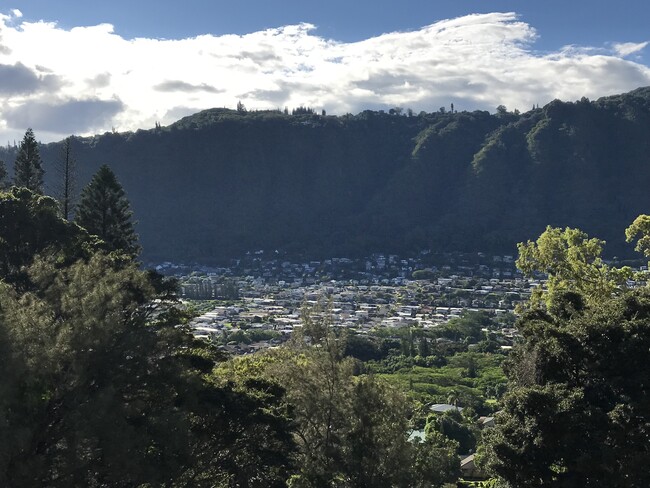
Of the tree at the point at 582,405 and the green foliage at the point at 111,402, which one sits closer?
the green foliage at the point at 111,402

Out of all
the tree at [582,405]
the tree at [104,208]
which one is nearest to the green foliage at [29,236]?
the tree at [104,208]

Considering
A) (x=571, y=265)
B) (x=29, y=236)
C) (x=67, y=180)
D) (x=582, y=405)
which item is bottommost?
(x=582, y=405)

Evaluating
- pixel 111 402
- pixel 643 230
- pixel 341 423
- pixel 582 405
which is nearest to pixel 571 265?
pixel 643 230

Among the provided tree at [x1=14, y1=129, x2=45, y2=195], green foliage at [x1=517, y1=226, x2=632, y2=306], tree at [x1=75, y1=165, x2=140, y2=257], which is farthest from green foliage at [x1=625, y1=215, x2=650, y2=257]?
tree at [x1=14, y1=129, x2=45, y2=195]

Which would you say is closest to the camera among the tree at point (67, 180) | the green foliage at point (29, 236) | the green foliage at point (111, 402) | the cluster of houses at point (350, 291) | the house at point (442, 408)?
the green foliage at point (111, 402)

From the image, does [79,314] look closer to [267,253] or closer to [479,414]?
[479,414]

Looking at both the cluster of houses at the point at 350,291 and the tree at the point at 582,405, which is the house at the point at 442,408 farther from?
the tree at the point at 582,405

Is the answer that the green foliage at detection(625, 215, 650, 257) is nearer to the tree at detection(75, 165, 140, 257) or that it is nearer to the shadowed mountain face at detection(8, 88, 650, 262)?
the tree at detection(75, 165, 140, 257)

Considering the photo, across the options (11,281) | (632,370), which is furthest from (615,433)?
(11,281)

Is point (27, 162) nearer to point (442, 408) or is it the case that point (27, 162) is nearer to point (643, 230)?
point (442, 408)
